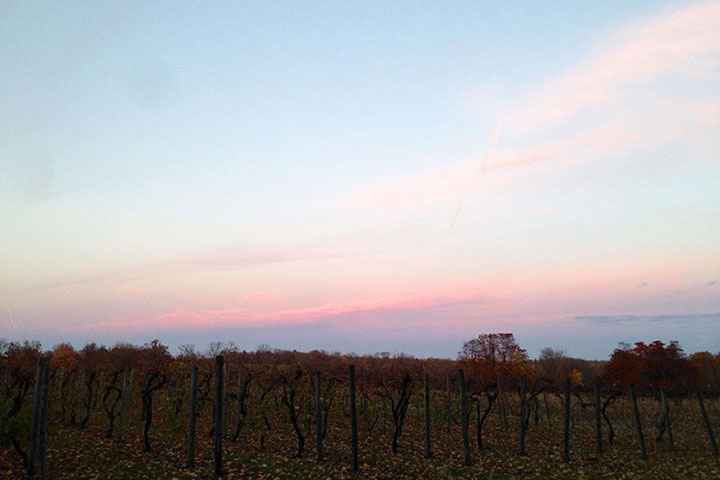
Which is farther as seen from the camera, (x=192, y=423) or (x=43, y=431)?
(x=192, y=423)

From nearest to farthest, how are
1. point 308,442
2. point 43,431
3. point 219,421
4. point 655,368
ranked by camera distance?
point 43,431 → point 219,421 → point 308,442 → point 655,368

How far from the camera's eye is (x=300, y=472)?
47.3ft

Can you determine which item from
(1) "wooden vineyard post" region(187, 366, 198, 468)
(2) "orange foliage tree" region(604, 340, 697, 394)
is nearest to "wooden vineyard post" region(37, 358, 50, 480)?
(1) "wooden vineyard post" region(187, 366, 198, 468)

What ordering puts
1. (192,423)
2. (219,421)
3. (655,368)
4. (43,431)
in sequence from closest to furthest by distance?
(43,431)
(219,421)
(192,423)
(655,368)

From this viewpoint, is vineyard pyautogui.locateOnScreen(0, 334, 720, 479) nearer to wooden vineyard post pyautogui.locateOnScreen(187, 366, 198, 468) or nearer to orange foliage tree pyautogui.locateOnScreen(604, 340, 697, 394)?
wooden vineyard post pyautogui.locateOnScreen(187, 366, 198, 468)

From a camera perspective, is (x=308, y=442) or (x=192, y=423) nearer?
(x=192, y=423)

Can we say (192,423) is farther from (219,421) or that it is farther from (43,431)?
(43,431)

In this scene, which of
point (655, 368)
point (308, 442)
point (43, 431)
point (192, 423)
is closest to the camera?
point (43, 431)

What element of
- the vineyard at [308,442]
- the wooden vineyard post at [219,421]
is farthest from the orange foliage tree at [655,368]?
the wooden vineyard post at [219,421]

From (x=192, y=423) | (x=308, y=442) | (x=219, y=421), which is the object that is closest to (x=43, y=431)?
(x=192, y=423)

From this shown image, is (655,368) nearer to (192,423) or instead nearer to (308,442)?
(308,442)

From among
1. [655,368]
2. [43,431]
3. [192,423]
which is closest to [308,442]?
[192,423]

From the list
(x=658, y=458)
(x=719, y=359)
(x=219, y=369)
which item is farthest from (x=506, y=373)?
(x=219, y=369)

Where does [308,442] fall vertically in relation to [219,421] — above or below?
below
